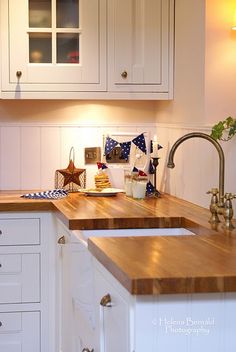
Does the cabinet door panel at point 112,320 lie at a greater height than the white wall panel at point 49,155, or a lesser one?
lesser

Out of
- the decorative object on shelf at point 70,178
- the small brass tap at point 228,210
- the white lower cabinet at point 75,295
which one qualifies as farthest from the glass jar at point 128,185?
the small brass tap at point 228,210

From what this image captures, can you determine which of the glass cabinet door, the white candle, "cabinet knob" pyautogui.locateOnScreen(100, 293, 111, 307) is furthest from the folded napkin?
"cabinet knob" pyautogui.locateOnScreen(100, 293, 111, 307)

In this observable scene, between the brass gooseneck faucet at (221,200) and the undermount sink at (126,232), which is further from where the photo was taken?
the undermount sink at (126,232)

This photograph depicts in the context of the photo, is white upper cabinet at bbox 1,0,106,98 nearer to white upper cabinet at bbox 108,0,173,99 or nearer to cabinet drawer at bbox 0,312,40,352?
white upper cabinet at bbox 108,0,173,99

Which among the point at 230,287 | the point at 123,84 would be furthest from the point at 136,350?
the point at 123,84

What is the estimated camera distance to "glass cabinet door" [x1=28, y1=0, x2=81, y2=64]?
329cm

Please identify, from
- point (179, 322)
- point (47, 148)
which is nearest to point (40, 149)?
point (47, 148)

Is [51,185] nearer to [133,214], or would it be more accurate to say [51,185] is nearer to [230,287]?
[133,214]

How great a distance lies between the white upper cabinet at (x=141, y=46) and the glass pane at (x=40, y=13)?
30cm

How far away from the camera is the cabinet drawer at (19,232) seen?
3.02 m

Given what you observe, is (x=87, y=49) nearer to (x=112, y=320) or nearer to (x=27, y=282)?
(x=27, y=282)

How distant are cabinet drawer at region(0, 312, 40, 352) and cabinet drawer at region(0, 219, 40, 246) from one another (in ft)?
1.06

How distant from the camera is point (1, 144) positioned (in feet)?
11.7

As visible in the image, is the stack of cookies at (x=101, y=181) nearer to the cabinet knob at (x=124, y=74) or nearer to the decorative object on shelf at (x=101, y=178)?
the decorative object on shelf at (x=101, y=178)
